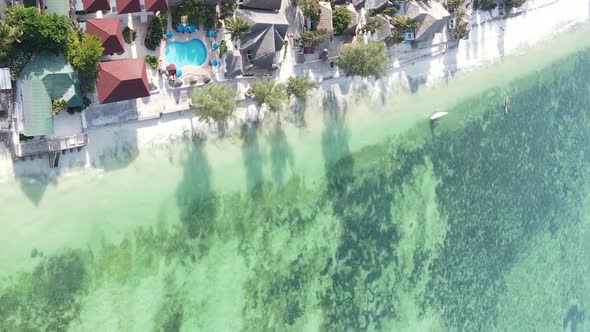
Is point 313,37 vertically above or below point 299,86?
above

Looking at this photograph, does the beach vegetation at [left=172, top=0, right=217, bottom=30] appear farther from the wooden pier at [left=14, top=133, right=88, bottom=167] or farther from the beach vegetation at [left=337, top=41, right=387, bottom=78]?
the beach vegetation at [left=337, top=41, right=387, bottom=78]

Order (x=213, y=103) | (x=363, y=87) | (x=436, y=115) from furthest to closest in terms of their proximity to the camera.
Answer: (x=436, y=115) < (x=363, y=87) < (x=213, y=103)

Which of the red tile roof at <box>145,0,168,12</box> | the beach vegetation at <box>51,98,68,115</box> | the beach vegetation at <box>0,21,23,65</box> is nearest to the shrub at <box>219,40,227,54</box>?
the red tile roof at <box>145,0,168,12</box>

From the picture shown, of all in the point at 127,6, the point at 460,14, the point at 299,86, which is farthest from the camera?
the point at 460,14

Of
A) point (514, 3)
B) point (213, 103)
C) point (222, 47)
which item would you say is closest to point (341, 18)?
point (222, 47)

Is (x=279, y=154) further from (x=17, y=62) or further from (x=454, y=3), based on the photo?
(x=454, y=3)

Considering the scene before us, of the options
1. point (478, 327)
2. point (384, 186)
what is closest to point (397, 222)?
point (384, 186)

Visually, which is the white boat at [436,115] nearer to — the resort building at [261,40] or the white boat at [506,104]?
the white boat at [506,104]
